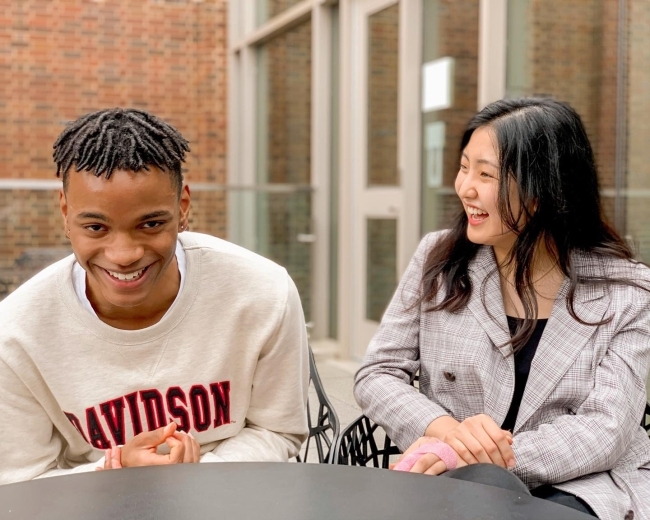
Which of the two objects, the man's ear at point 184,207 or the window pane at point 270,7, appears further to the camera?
the window pane at point 270,7

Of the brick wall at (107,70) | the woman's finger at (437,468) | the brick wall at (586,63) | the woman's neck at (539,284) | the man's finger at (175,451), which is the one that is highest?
the brick wall at (107,70)

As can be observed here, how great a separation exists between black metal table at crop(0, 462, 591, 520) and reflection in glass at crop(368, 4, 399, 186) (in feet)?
13.3

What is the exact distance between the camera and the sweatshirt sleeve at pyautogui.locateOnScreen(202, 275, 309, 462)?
1663mm

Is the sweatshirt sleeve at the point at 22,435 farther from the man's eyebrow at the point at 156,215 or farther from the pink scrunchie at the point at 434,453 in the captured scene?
the pink scrunchie at the point at 434,453

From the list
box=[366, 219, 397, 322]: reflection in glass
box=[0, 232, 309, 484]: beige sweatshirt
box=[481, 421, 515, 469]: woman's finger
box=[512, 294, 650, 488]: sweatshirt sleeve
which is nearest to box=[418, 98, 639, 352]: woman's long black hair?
box=[512, 294, 650, 488]: sweatshirt sleeve

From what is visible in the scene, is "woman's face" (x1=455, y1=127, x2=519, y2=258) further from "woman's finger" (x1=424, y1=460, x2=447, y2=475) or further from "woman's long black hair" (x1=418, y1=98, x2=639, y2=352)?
"woman's finger" (x1=424, y1=460, x2=447, y2=475)

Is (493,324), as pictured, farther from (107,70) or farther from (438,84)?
(107,70)

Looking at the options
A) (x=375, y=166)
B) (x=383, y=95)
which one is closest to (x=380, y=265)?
(x=375, y=166)

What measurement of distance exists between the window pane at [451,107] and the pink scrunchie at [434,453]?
274 centimetres

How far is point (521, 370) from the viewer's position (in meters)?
1.81

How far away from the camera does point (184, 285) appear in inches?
64.5

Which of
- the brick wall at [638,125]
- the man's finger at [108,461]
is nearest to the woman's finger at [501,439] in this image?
the man's finger at [108,461]

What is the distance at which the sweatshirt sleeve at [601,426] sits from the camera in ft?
5.32

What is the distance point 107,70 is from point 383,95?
3.70 meters
